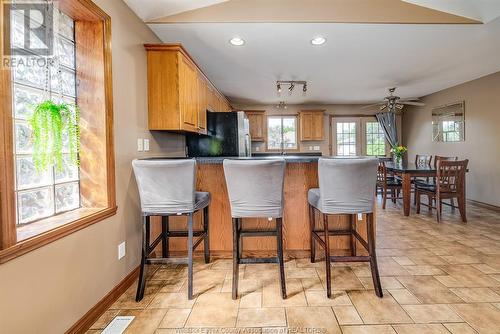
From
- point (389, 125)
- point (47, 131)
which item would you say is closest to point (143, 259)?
point (47, 131)

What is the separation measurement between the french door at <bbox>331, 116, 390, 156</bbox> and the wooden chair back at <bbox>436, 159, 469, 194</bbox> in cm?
310

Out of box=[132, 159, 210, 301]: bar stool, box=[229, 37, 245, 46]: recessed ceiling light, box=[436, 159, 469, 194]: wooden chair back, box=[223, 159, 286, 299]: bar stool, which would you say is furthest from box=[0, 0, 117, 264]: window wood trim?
box=[436, 159, 469, 194]: wooden chair back

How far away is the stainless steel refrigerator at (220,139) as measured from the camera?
Answer: 361 cm

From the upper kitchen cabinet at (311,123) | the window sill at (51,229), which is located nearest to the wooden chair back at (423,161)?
the upper kitchen cabinet at (311,123)

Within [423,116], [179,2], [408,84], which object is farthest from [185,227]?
[423,116]

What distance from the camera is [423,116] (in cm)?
595

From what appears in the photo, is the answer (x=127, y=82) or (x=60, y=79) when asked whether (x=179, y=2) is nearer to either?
(x=127, y=82)

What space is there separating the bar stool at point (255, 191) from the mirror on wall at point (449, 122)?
16.5ft

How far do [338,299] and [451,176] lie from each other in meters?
3.09

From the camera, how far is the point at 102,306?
5.61 ft

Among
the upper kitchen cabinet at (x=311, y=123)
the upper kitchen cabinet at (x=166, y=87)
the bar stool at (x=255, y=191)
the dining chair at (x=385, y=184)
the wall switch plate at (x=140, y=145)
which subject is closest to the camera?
the bar stool at (x=255, y=191)

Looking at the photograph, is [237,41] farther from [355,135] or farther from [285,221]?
[355,135]

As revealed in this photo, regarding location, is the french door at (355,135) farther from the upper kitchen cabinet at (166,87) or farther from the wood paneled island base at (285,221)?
the upper kitchen cabinet at (166,87)

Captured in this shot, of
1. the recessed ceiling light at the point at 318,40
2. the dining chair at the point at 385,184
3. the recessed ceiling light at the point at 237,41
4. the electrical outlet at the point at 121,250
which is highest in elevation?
the recessed ceiling light at the point at 237,41
